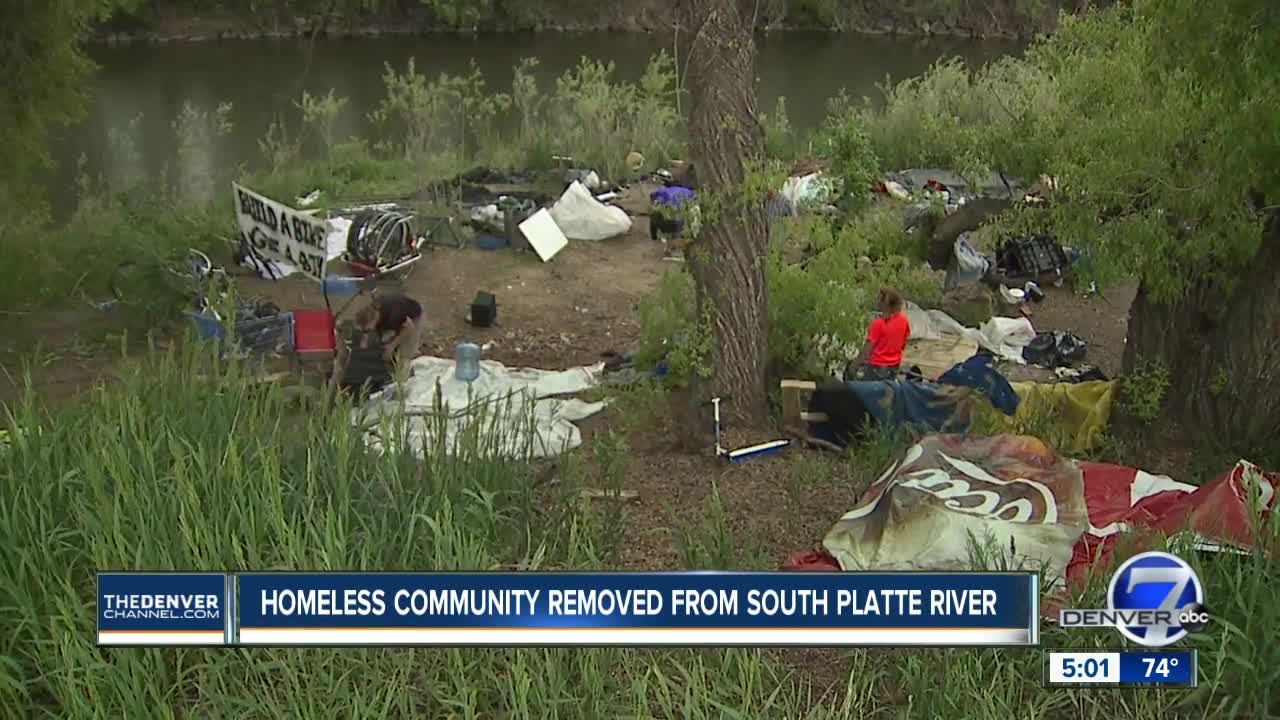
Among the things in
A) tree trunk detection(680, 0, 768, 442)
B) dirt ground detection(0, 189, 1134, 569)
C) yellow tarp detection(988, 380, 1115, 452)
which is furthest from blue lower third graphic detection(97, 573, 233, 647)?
yellow tarp detection(988, 380, 1115, 452)

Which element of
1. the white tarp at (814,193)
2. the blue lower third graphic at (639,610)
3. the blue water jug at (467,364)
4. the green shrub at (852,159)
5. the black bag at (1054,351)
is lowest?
the black bag at (1054,351)

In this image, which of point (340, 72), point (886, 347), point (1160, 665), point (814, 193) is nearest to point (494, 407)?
point (886, 347)

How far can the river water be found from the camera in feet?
72.7

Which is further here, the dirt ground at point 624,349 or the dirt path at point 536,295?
the dirt path at point 536,295

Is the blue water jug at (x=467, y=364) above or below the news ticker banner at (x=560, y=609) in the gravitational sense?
below

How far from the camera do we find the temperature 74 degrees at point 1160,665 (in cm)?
387

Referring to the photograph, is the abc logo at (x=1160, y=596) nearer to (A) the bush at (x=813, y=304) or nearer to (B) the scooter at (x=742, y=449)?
(B) the scooter at (x=742, y=449)

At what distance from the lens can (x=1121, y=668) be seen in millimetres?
3904

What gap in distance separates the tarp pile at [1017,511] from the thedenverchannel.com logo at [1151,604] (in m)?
0.29

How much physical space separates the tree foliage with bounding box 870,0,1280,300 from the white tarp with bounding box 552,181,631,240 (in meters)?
6.99

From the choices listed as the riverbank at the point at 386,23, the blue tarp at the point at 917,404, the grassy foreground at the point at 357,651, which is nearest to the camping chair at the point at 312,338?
the blue tarp at the point at 917,404

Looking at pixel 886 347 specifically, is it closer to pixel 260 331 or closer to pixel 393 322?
pixel 393 322

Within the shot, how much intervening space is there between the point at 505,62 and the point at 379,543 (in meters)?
32.9

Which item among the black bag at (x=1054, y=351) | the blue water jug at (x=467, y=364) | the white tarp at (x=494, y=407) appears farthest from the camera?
the black bag at (x=1054, y=351)
